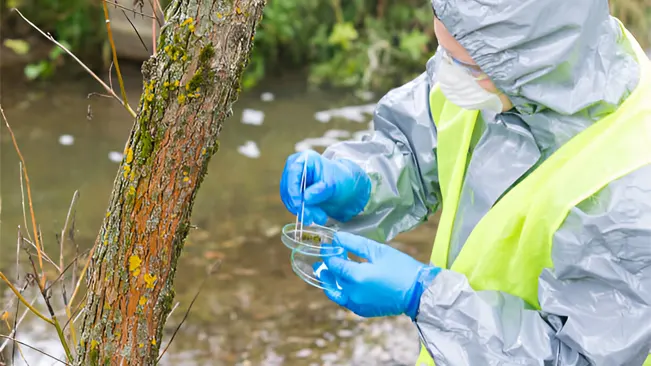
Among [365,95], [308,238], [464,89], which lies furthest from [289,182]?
[365,95]

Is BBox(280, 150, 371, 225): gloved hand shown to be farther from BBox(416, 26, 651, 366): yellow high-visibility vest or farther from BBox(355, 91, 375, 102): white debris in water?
BBox(355, 91, 375, 102): white debris in water

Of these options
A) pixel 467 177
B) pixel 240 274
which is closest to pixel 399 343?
pixel 240 274

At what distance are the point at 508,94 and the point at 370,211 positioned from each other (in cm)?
59

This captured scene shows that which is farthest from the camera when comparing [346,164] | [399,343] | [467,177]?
[399,343]

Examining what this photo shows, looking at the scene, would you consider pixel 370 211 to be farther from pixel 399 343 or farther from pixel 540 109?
pixel 399 343

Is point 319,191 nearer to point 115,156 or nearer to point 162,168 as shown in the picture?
point 162,168

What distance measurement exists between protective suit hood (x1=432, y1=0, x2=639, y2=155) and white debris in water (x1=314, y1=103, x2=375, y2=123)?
5.09m

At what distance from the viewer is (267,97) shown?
23.6 feet

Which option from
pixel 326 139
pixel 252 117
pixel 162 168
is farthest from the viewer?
pixel 252 117

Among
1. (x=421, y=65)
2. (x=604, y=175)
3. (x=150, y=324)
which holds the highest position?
(x=604, y=175)

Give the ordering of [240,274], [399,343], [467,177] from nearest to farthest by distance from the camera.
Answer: [467,177] → [399,343] → [240,274]

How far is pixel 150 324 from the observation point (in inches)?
66.1

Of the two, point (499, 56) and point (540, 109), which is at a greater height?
point (499, 56)

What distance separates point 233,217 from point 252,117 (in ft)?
6.79
